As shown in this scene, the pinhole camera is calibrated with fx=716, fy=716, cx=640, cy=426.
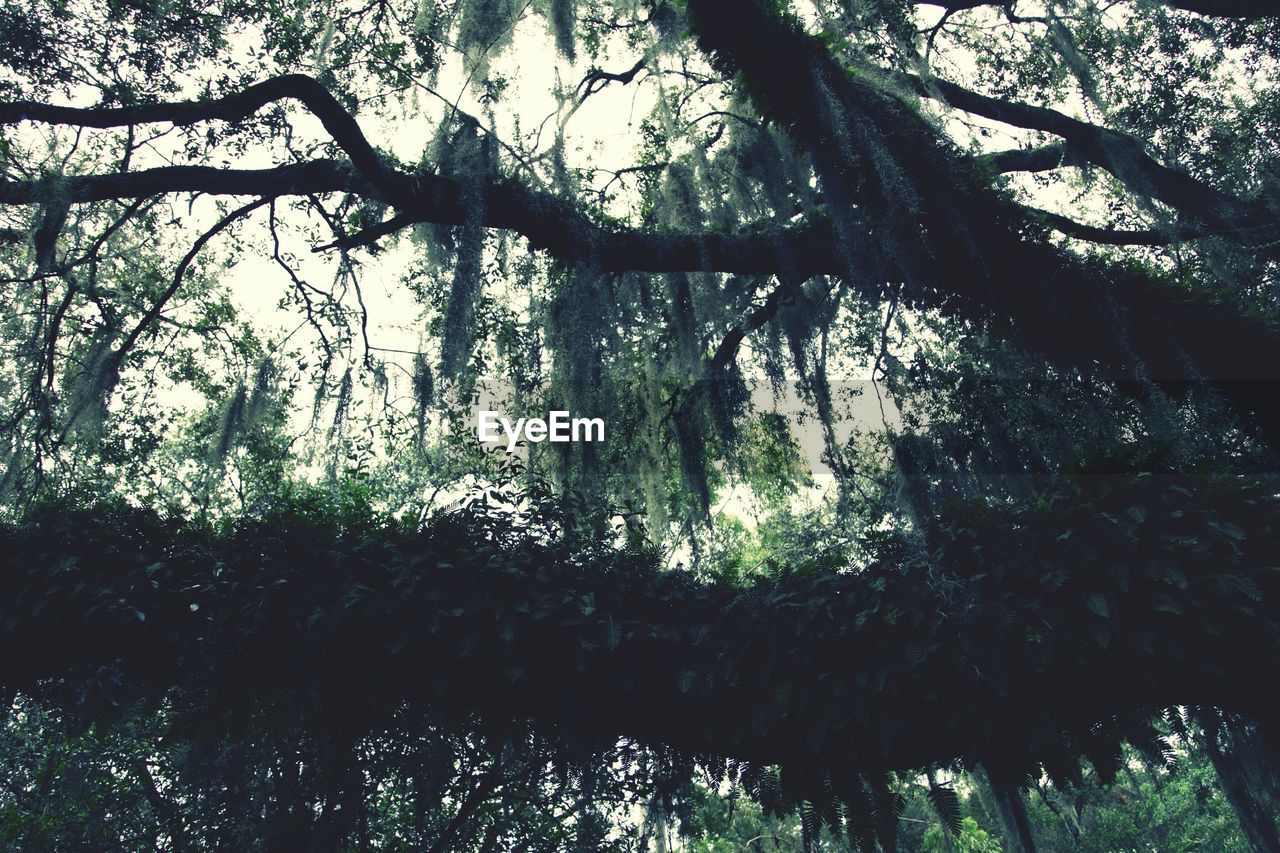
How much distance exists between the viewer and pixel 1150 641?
2688mm

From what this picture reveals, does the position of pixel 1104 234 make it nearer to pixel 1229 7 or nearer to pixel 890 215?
pixel 1229 7

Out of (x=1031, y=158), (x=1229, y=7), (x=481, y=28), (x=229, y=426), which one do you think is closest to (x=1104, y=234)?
(x=1031, y=158)

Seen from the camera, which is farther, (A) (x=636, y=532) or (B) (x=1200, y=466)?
(A) (x=636, y=532)

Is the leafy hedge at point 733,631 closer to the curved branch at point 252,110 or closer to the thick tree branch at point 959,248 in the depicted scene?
the thick tree branch at point 959,248

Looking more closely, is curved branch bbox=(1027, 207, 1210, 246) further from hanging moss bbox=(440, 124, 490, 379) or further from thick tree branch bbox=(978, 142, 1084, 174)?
hanging moss bbox=(440, 124, 490, 379)

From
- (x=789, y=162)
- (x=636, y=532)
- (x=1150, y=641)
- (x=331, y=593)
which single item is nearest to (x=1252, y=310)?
(x=1150, y=641)

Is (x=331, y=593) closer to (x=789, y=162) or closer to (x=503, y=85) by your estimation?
(x=503, y=85)

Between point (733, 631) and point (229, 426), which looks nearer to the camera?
point (733, 631)

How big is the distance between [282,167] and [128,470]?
370 cm

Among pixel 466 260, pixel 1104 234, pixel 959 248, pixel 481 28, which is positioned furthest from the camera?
pixel 1104 234

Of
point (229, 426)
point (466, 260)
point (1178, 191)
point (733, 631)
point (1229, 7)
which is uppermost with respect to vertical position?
point (1229, 7)

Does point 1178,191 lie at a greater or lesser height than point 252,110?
lesser

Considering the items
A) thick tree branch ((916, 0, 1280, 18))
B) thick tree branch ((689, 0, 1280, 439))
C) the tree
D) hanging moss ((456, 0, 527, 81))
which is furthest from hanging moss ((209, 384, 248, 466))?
thick tree branch ((916, 0, 1280, 18))

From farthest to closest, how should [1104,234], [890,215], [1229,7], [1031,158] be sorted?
[1031,158]
[1104,234]
[1229,7]
[890,215]
